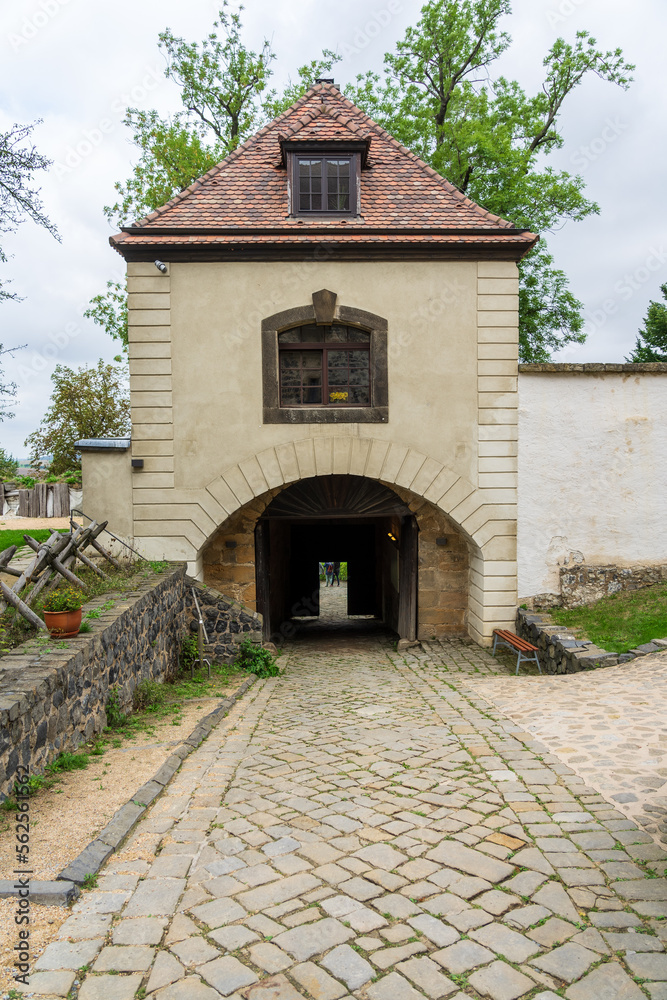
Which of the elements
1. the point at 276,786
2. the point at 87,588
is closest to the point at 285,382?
the point at 87,588

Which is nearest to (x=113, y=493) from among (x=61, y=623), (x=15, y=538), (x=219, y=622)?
(x=219, y=622)

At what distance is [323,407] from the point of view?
11.5 metres

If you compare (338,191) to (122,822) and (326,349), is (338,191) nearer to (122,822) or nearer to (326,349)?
(326,349)

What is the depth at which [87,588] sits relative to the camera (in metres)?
8.24

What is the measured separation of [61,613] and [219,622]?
17.1ft

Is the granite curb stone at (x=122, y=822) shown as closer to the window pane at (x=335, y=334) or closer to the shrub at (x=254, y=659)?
the shrub at (x=254, y=659)

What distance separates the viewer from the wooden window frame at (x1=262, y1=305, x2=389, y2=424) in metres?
11.3

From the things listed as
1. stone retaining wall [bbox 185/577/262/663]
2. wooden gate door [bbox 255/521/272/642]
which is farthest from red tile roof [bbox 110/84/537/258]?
stone retaining wall [bbox 185/577/262/663]

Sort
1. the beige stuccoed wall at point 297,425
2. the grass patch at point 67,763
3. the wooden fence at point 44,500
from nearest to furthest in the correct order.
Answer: the grass patch at point 67,763 < the beige stuccoed wall at point 297,425 < the wooden fence at point 44,500

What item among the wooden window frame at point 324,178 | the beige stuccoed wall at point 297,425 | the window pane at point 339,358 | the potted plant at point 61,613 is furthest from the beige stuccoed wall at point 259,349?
the potted plant at point 61,613

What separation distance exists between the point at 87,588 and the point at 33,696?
354 centimetres

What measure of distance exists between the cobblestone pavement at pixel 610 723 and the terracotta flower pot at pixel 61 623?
465 centimetres

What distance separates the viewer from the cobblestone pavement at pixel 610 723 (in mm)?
5031

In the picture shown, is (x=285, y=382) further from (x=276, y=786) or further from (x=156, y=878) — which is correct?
(x=156, y=878)
